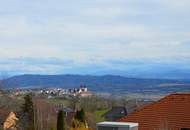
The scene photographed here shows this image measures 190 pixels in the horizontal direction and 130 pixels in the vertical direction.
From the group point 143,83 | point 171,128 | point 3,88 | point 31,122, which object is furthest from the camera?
point 143,83

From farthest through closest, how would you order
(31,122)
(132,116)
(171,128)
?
(31,122) → (132,116) → (171,128)

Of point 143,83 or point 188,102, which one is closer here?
point 188,102

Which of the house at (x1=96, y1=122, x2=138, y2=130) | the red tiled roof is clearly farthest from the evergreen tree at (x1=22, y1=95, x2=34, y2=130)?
the house at (x1=96, y1=122, x2=138, y2=130)

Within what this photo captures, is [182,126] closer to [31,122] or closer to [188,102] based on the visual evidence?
[188,102]

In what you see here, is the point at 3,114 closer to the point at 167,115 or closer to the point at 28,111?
the point at 28,111

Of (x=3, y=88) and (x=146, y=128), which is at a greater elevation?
(x=3, y=88)

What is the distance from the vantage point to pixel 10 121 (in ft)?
192

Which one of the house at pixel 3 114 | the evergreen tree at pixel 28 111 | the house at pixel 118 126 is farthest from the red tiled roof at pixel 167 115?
the house at pixel 3 114

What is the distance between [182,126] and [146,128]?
1755mm

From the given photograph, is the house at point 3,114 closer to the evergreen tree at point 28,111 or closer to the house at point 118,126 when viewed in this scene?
the evergreen tree at point 28,111

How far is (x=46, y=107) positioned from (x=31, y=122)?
10.2 metres

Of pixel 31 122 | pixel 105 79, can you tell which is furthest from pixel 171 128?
pixel 105 79

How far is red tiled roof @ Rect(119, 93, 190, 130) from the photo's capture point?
2233 centimetres

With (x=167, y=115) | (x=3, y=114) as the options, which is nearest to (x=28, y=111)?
(x=3, y=114)
